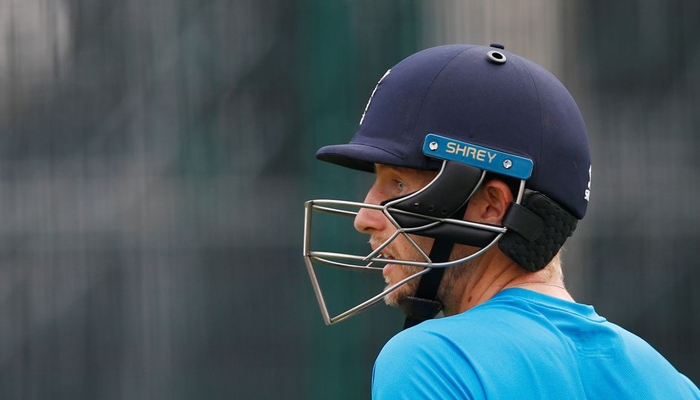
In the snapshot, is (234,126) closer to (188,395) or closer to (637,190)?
(188,395)

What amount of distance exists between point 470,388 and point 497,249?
0.53 meters

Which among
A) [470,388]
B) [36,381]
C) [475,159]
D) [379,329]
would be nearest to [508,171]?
[475,159]

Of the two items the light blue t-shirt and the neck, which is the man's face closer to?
the neck

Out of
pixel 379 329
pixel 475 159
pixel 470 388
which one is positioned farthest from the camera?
pixel 379 329

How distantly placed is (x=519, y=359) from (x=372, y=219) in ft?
1.97

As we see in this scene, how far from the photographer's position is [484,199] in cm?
219

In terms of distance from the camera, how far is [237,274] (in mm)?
6633

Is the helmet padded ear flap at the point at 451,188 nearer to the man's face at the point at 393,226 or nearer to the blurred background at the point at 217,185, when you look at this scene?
the man's face at the point at 393,226

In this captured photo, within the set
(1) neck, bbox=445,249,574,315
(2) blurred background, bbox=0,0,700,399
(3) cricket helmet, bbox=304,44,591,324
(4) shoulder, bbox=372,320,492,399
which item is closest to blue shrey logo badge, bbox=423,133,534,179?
(3) cricket helmet, bbox=304,44,591,324

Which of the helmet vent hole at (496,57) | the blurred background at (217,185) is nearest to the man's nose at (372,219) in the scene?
the helmet vent hole at (496,57)

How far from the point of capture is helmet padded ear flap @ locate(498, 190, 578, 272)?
7.00ft

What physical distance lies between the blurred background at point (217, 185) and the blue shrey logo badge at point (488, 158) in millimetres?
4426

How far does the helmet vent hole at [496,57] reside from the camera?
2.21 metres

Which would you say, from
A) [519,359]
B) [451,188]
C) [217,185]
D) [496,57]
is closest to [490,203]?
[451,188]
